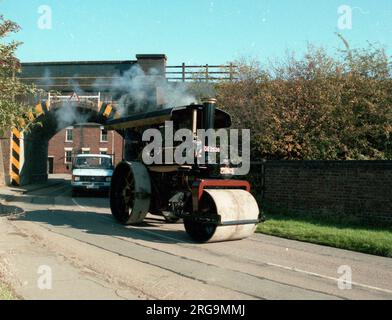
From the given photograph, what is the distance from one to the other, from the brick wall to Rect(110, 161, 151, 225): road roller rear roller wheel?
4.69 meters

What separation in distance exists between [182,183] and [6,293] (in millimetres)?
5436

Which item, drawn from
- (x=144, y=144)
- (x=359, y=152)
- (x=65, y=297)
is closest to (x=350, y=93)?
(x=359, y=152)

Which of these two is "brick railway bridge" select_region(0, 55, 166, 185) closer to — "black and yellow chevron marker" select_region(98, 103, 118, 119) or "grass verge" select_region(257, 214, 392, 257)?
"black and yellow chevron marker" select_region(98, 103, 118, 119)

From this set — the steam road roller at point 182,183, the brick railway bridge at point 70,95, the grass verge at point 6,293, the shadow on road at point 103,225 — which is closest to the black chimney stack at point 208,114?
the steam road roller at point 182,183

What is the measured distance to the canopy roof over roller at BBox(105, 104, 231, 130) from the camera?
10156mm

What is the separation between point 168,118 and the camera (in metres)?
10.3

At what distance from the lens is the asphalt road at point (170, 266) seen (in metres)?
5.68

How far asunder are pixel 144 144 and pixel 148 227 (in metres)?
2.08

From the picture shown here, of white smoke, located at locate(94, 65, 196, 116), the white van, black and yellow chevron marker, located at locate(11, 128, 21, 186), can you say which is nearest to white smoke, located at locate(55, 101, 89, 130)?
white smoke, located at locate(94, 65, 196, 116)

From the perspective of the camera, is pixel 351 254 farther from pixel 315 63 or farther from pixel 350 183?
pixel 315 63

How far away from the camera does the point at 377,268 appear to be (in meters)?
7.41

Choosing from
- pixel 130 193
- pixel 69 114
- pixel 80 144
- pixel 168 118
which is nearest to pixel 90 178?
pixel 69 114

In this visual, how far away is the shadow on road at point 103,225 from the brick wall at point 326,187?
154 inches

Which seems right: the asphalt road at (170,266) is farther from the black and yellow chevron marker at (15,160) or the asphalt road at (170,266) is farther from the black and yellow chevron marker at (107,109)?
the black and yellow chevron marker at (15,160)
